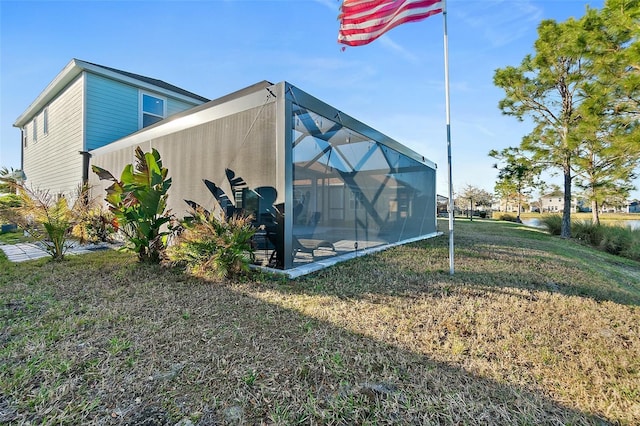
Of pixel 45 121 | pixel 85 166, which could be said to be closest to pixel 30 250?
pixel 85 166

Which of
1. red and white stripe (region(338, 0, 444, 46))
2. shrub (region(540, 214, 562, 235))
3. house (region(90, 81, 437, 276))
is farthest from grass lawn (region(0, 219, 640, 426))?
shrub (region(540, 214, 562, 235))

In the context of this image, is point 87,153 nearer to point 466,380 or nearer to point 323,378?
point 323,378

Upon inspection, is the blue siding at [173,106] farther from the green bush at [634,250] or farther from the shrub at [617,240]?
the shrub at [617,240]

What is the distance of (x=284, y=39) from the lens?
8789mm

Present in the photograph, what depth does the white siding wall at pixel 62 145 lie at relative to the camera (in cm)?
1027

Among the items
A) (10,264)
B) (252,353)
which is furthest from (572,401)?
(10,264)

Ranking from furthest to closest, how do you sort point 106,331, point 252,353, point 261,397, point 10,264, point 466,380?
point 10,264 < point 106,331 < point 252,353 < point 466,380 < point 261,397

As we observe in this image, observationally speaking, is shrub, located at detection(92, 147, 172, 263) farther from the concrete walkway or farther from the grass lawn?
the concrete walkway

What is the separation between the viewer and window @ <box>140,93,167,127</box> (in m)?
11.5

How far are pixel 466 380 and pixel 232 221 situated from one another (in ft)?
12.2

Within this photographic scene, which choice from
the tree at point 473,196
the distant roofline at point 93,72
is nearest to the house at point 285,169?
the distant roofline at point 93,72

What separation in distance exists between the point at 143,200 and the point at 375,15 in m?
5.66

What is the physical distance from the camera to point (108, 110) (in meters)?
10.4

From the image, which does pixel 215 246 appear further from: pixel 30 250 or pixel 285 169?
pixel 30 250
